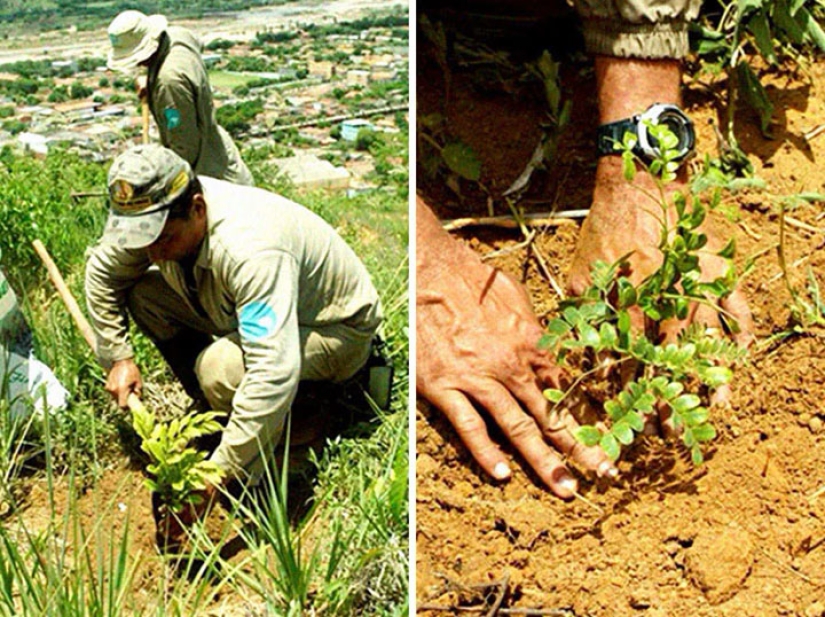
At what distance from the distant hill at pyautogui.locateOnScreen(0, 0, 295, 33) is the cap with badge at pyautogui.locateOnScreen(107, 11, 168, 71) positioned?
1.19 feet

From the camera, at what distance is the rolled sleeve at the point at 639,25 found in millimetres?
2480

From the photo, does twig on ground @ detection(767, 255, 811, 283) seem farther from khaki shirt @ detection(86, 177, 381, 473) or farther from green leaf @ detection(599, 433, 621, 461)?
khaki shirt @ detection(86, 177, 381, 473)

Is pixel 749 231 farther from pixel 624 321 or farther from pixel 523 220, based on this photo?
pixel 624 321

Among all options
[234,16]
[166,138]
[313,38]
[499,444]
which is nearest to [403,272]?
[166,138]

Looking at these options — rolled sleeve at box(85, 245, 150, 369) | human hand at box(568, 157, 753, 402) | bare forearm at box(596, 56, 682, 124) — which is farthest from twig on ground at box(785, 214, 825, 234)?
rolled sleeve at box(85, 245, 150, 369)

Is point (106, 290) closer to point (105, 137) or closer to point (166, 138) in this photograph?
point (166, 138)

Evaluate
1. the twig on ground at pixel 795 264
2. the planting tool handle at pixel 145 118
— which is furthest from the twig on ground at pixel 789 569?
the planting tool handle at pixel 145 118

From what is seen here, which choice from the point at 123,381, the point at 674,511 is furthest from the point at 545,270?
the point at 123,381

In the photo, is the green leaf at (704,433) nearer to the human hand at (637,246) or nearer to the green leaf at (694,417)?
the green leaf at (694,417)

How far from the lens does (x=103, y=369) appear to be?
10.0 feet

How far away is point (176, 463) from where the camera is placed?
246 centimetres

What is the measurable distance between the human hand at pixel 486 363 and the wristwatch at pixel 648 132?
37 centimetres

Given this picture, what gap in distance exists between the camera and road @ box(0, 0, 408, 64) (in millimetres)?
4691

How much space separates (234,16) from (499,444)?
3.03m
